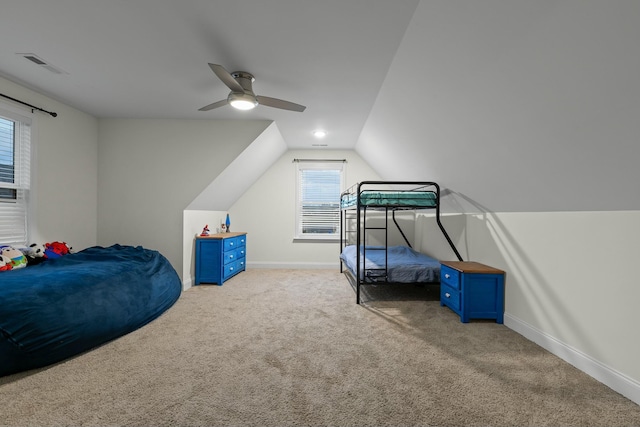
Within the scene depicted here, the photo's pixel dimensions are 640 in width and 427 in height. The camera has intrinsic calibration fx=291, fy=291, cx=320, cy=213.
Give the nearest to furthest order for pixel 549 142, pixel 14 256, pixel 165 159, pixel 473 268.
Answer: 1. pixel 549 142
2. pixel 14 256
3. pixel 473 268
4. pixel 165 159

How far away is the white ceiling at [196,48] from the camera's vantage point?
186 centimetres

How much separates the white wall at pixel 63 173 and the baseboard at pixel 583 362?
200 inches

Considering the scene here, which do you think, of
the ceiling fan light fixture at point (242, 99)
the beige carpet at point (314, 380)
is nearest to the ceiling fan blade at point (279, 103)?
the ceiling fan light fixture at point (242, 99)

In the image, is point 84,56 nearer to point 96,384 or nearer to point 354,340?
point 96,384

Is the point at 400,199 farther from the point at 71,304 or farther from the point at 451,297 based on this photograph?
the point at 71,304

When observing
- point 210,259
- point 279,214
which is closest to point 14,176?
point 210,259

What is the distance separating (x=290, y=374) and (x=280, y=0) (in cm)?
235

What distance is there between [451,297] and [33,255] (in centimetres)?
440

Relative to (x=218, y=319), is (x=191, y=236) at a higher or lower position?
higher

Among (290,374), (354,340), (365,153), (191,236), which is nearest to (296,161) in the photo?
(365,153)

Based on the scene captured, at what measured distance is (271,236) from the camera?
562 cm

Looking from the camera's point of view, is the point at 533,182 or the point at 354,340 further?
the point at 354,340

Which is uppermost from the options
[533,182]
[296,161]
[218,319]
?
[296,161]

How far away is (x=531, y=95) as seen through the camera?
Result: 64.6 inches
